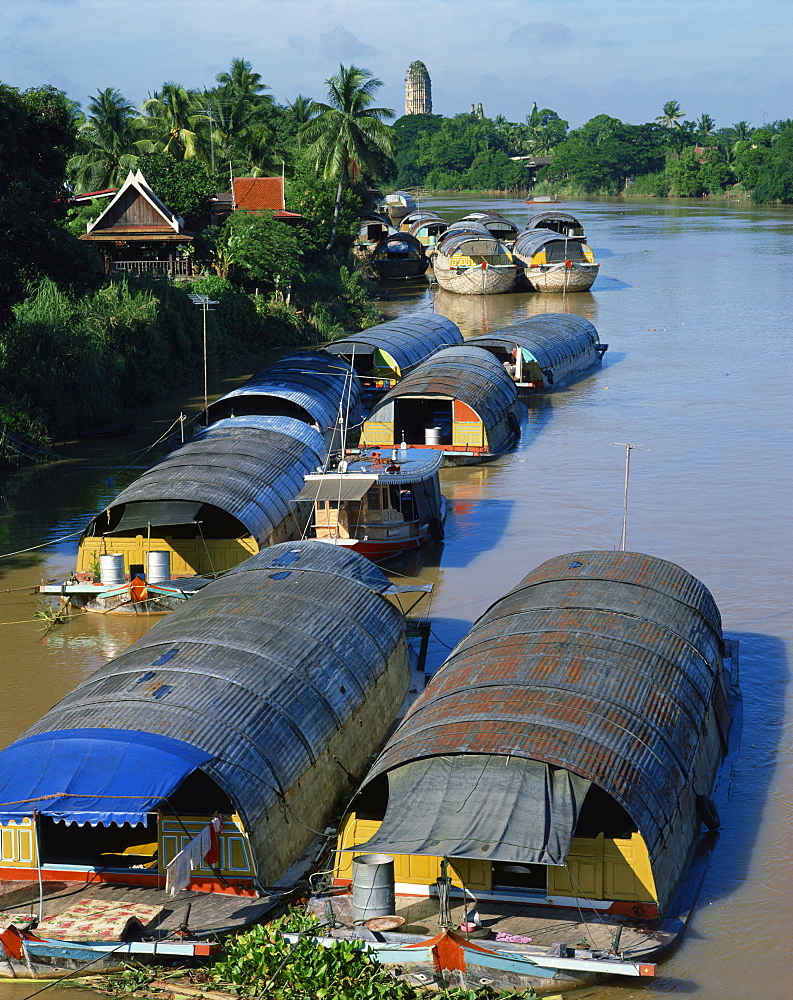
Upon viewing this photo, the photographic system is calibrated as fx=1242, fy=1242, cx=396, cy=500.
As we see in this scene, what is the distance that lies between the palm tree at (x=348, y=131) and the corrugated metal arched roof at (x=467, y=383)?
26.2 m

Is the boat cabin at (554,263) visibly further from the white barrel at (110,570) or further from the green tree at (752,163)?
the green tree at (752,163)

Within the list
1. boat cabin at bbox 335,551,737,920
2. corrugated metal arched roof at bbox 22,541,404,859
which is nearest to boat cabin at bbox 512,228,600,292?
corrugated metal arched roof at bbox 22,541,404,859

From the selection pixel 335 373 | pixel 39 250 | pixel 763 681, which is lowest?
pixel 763 681

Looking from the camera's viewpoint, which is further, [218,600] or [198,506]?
[198,506]

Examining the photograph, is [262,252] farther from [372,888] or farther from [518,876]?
[372,888]

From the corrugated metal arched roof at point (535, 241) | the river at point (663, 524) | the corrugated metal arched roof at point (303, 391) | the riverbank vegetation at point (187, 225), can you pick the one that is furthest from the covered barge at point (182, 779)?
the corrugated metal arched roof at point (535, 241)

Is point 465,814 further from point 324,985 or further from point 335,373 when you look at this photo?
point 335,373

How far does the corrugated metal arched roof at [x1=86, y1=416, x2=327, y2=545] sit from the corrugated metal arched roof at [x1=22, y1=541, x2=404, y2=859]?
4327 millimetres

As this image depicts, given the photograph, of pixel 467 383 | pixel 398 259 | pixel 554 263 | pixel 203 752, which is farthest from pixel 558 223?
pixel 203 752

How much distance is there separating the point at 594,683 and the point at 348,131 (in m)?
51.3

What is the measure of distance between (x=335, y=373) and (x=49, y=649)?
16.0 meters

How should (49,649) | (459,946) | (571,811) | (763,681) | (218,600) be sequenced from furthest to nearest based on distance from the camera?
1. (49,649)
2. (763,681)
3. (218,600)
4. (571,811)
5. (459,946)

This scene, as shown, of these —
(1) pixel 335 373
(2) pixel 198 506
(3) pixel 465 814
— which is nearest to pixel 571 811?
(3) pixel 465 814

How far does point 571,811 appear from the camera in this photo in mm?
12328
